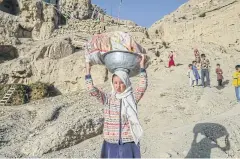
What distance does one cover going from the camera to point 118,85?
372 cm

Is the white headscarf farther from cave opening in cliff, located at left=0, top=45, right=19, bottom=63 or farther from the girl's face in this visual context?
cave opening in cliff, located at left=0, top=45, right=19, bottom=63

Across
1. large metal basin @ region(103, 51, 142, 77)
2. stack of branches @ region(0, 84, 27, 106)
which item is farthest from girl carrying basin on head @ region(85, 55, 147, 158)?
stack of branches @ region(0, 84, 27, 106)

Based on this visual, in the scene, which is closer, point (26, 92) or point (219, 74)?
point (219, 74)

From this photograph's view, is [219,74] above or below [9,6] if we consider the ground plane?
below

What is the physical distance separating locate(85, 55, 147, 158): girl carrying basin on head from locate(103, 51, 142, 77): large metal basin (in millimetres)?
106

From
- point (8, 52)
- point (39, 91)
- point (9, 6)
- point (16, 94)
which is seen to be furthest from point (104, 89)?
point (9, 6)

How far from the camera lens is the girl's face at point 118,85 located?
12.1 ft

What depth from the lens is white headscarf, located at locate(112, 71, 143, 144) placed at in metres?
3.67

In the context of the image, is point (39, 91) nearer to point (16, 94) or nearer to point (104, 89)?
point (16, 94)

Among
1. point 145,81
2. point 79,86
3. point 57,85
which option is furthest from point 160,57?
point 145,81

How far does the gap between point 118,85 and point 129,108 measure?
0.31 m

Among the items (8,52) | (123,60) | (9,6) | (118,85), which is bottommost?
(118,85)

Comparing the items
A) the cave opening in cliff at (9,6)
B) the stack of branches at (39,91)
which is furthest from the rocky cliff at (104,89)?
the cave opening in cliff at (9,6)

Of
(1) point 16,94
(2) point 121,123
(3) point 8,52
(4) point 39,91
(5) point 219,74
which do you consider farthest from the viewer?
(3) point 8,52
